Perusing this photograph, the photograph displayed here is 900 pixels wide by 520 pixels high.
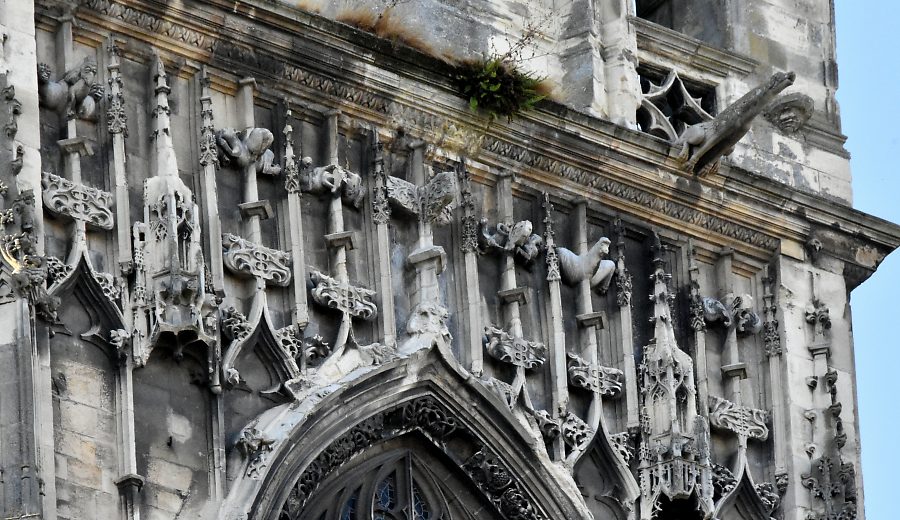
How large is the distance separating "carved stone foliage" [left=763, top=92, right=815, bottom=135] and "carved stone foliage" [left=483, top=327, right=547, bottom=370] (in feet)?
12.3

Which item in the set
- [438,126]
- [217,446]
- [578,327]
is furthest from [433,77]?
[217,446]

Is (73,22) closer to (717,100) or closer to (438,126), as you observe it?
(438,126)

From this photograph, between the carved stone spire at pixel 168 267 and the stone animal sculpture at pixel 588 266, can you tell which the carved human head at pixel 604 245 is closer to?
the stone animal sculpture at pixel 588 266

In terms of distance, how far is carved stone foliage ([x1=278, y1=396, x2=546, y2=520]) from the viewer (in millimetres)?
25469

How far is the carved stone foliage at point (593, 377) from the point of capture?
27031 millimetres

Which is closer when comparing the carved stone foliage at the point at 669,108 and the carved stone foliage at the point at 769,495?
the carved stone foliage at the point at 769,495

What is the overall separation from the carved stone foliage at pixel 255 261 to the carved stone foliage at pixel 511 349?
179 cm

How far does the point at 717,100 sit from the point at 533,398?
3764 mm

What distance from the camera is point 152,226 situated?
24.8 metres

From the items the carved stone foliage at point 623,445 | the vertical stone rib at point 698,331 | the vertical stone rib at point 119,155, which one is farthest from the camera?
the vertical stone rib at point 698,331

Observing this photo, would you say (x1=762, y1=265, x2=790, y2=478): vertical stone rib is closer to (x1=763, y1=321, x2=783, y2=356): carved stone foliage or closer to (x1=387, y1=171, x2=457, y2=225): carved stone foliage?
(x1=763, y1=321, x2=783, y2=356): carved stone foliage

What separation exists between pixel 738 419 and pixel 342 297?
3655mm

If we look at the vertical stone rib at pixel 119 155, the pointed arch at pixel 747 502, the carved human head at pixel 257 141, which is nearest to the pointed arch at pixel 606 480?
the pointed arch at pixel 747 502

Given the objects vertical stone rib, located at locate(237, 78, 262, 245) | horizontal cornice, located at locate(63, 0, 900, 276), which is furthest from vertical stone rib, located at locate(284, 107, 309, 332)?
horizontal cornice, located at locate(63, 0, 900, 276)
